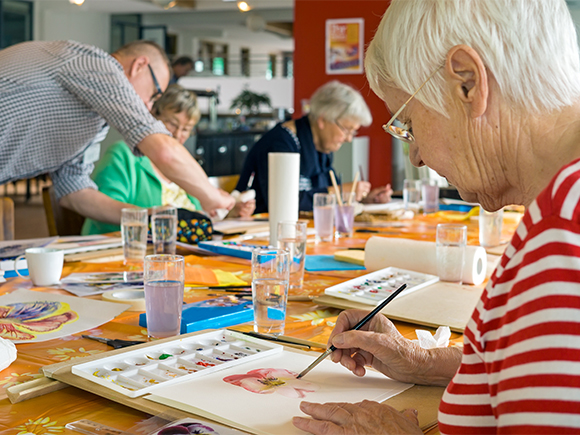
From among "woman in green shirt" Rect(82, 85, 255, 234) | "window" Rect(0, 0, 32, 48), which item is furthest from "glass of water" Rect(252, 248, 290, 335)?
"window" Rect(0, 0, 32, 48)

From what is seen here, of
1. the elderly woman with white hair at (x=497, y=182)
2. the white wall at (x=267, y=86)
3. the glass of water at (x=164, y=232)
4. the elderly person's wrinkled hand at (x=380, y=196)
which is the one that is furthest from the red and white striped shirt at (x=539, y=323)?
the white wall at (x=267, y=86)

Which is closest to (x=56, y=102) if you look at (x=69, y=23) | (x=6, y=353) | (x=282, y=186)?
(x=282, y=186)

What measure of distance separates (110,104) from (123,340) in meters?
1.40

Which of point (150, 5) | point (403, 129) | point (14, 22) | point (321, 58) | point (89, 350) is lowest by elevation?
point (89, 350)

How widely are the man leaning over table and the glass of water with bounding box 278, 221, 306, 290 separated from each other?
0.87m

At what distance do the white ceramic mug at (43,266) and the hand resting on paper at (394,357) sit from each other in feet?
2.57

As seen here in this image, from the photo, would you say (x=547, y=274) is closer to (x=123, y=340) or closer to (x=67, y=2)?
(x=123, y=340)

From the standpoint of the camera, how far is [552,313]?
51 centimetres

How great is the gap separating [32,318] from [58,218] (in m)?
1.58

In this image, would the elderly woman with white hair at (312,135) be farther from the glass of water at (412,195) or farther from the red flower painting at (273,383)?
the red flower painting at (273,383)

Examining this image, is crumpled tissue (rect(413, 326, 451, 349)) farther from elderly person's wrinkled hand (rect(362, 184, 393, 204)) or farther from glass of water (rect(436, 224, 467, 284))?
elderly person's wrinkled hand (rect(362, 184, 393, 204))

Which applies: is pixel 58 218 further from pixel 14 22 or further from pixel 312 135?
pixel 14 22

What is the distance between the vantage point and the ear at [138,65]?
8.18ft

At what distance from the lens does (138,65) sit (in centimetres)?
249
